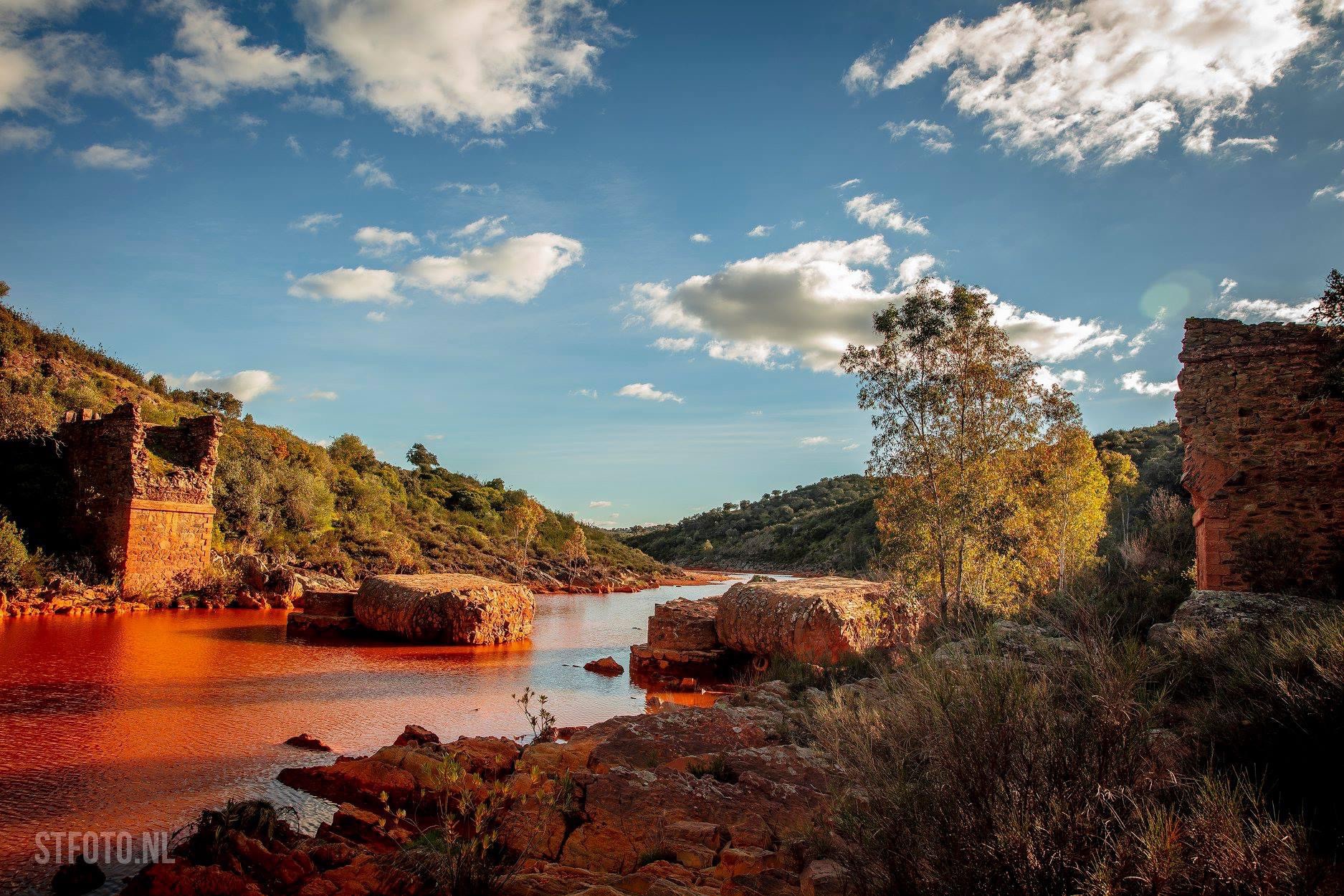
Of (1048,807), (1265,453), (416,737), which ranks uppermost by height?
(1265,453)

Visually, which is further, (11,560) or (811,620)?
(11,560)

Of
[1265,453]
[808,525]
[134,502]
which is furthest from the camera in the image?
[808,525]

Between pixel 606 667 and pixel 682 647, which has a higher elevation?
pixel 682 647

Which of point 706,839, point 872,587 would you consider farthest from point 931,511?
point 706,839

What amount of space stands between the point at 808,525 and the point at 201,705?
51.2m

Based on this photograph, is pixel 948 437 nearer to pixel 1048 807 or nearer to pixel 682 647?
pixel 682 647

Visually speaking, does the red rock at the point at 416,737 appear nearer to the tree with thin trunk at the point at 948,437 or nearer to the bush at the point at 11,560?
the tree with thin trunk at the point at 948,437

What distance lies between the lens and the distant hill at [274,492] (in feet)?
60.7

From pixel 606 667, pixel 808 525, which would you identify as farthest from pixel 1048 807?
pixel 808 525

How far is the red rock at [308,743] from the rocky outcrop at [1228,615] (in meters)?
8.29

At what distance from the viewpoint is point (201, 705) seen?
7762mm

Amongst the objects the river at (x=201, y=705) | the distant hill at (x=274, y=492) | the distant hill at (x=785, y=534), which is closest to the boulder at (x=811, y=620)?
the river at (x=201, y=705)

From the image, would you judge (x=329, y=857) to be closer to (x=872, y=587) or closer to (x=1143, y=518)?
(x=872, y=587)

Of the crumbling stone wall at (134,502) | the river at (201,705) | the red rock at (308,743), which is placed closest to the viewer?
the river at (201,705)
